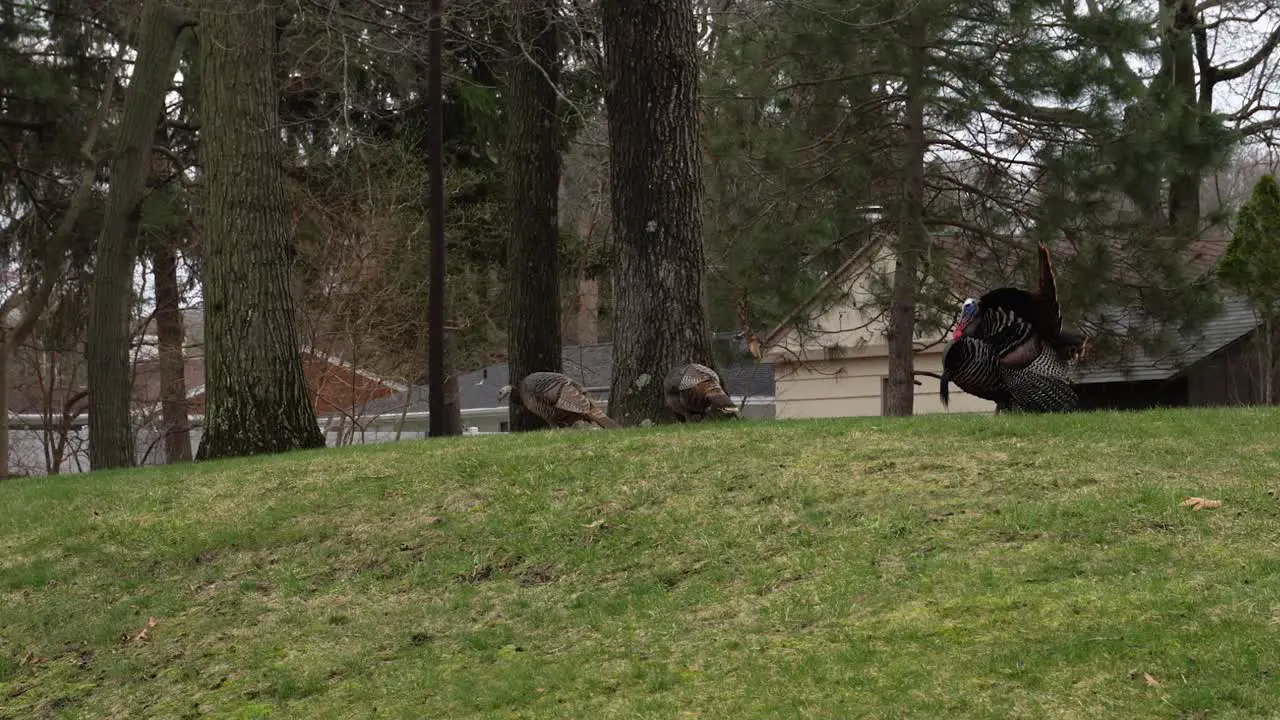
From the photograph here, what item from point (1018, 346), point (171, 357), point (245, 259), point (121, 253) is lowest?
point (1018, 346)

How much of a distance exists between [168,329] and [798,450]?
21.3m

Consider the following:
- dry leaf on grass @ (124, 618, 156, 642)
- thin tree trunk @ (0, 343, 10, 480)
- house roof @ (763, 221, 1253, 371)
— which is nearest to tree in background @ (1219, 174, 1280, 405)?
house roof @ (763, 221, 1253, 371)

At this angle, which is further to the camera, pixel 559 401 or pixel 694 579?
pixel 559 401

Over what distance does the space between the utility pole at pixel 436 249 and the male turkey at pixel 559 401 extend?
1.88 metres

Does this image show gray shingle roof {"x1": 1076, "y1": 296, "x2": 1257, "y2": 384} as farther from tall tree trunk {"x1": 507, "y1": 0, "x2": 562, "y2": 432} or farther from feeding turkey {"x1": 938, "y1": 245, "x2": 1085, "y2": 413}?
feeding turkey {"x1": 938, "y1": 245, "x2": 1085, "y2": 413}

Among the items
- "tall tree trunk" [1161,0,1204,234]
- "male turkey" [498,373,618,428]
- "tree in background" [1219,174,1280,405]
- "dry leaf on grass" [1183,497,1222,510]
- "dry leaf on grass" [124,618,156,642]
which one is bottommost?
"dry leaf on grass" [124,618,156,642]

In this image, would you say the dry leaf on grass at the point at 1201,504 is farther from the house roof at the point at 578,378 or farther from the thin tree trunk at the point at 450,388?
the house roof at the point at 578,378

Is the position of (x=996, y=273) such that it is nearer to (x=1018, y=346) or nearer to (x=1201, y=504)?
(x=1018, y=346)

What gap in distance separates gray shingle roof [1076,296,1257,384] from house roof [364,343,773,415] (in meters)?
13.3

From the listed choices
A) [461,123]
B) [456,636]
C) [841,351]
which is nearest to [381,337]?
[461,123]

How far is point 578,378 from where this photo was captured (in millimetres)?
33188

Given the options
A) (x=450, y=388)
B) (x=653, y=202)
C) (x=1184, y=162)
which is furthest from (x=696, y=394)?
(x=450, y=388)

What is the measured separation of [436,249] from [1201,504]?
9.75 meters

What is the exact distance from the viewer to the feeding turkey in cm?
1070
